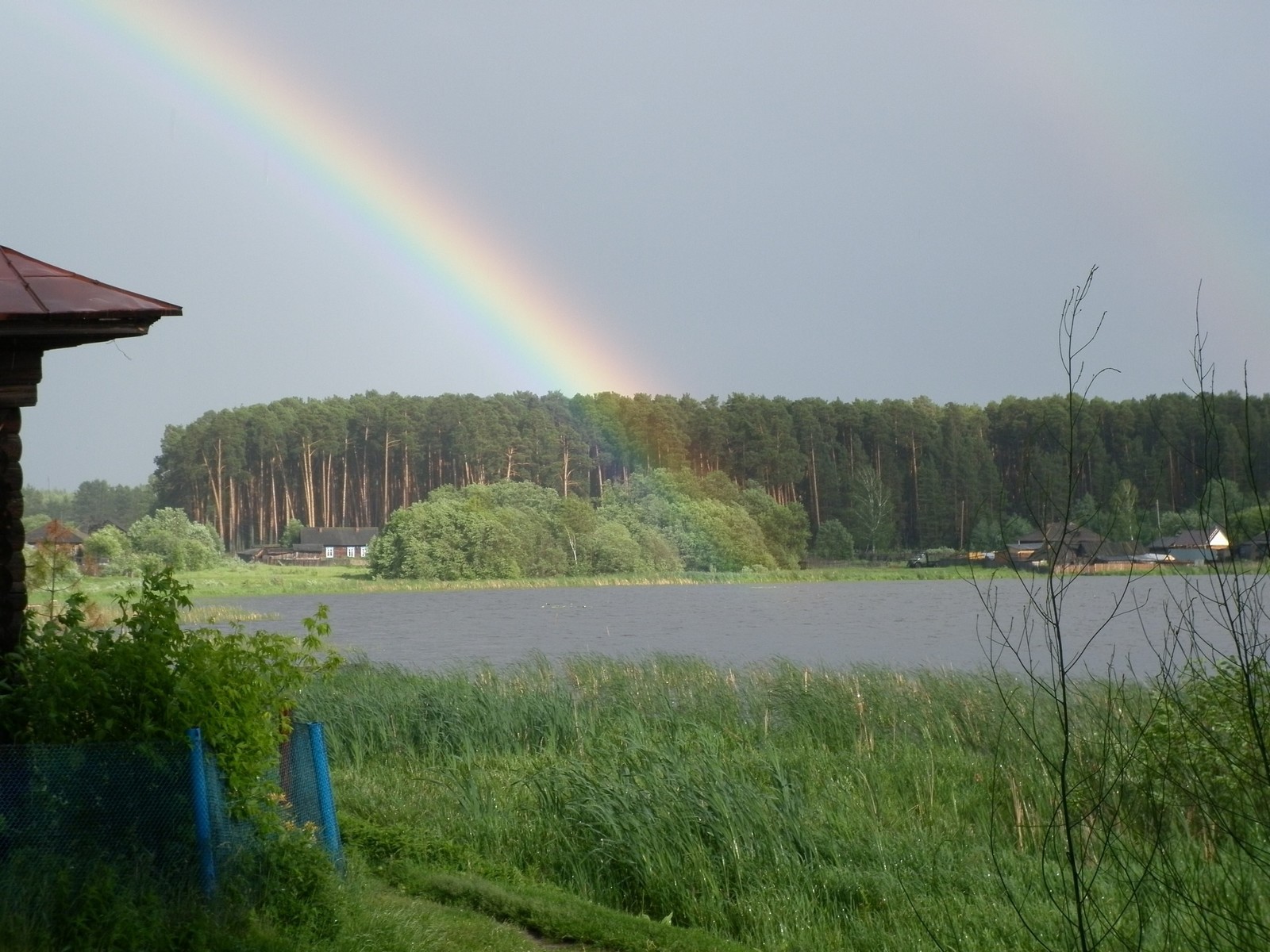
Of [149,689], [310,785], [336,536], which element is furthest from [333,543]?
[149,689]

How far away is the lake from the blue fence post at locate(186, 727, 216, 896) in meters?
20.7

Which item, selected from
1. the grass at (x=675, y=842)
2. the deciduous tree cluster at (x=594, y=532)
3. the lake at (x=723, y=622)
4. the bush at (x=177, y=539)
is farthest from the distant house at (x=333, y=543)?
the grass at (x=675, y=842)

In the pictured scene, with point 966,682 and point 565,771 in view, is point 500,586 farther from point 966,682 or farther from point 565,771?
point 565,771

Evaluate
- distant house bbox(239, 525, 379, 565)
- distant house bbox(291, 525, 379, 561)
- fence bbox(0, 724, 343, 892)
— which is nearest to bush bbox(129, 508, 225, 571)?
distant house bbox(239, 525, 379, 565)

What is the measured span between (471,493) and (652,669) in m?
78.7

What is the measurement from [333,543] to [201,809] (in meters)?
102

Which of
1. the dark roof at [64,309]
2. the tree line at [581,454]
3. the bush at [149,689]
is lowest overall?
the bush at [149,689]

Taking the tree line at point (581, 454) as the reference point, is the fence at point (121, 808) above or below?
below

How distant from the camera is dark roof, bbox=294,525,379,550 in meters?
105

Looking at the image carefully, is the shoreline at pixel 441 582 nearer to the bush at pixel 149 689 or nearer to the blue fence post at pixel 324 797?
the blue fence post at pixel 324 797

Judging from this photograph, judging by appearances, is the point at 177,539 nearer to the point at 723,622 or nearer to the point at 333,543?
the point at 333,543

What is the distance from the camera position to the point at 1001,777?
1157 centimetres

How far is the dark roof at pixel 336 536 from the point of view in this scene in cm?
10456

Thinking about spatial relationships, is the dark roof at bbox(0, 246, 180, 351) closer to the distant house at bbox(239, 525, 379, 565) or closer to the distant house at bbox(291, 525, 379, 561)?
the distant house at bbox(239, 525, 379, 565)
